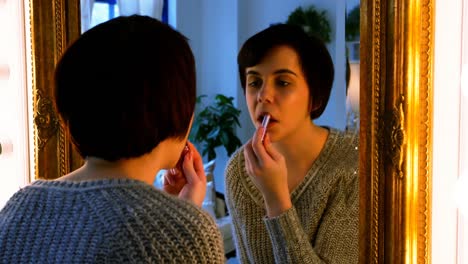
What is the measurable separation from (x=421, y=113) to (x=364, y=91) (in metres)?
0.09

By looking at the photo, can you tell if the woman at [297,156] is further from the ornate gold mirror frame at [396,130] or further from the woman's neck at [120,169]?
the woman's neck at [120,169]

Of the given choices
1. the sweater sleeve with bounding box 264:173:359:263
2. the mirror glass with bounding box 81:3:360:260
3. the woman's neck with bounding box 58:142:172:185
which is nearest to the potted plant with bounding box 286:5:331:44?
the mirror glass with bounding box 81:3:360:260

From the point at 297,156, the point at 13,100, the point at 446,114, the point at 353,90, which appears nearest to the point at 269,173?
the point at 297,156

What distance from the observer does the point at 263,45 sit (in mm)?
928

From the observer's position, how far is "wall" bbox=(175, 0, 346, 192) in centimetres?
90

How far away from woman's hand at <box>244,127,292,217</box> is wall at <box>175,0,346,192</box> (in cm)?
3

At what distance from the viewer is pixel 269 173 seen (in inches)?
36.3

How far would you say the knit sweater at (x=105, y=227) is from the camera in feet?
1.94

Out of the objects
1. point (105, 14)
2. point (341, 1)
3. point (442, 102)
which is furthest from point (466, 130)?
point (105, 14)

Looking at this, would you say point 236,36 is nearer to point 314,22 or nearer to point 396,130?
point 314,22

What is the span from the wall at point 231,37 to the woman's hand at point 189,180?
0.12 meters

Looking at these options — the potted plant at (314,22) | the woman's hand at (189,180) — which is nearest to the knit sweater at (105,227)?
the woman's hand at (189,180)

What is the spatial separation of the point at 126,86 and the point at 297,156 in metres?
0.40

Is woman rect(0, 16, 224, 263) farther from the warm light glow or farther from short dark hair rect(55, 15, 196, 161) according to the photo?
the warm light glow
